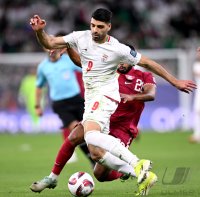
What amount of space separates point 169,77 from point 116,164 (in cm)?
120

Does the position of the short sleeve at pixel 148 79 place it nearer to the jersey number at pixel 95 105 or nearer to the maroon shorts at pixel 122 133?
the maroon shorts at pixel 122 133

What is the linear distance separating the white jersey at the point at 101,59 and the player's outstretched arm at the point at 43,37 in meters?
0.12

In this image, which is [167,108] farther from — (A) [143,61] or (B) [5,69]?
(A) [143,61]

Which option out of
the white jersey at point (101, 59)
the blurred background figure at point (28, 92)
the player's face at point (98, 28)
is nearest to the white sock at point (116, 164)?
the white jersey at point (101, 59)

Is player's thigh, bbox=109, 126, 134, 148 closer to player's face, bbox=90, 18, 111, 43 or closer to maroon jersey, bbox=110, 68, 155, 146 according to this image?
maroon jersey, bbox=110, 68, 155, 146

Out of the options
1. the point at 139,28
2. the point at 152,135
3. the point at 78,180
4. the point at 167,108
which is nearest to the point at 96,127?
the point at 78,180

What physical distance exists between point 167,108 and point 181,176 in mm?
12990

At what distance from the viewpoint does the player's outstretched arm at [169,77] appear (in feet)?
28.6

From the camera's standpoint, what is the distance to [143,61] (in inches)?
354

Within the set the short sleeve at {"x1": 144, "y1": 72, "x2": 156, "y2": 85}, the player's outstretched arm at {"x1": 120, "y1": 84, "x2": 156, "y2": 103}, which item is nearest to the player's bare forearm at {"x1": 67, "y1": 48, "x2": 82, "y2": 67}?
the player's outstretched arm at {"x1": 120, "y1": 84, "x2": 156, "y2": 103}

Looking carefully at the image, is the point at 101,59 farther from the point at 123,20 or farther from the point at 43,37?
the point at 123,20

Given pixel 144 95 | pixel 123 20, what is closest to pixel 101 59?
pixel 144 95

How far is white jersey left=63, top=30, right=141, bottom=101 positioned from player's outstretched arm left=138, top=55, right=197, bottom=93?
119 mm

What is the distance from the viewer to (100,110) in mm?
8852
